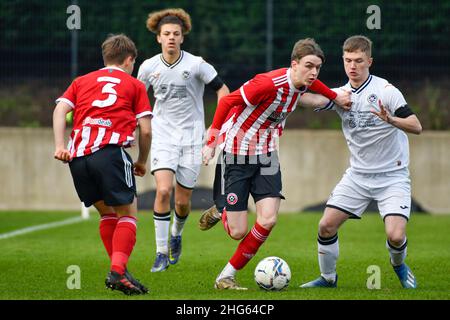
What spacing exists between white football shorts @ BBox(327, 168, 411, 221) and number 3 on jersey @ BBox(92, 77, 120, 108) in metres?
2.08

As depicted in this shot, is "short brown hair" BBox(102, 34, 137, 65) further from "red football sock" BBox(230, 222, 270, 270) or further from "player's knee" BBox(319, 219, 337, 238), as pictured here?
"player's knee" BBox(319, 219, 337, 238)

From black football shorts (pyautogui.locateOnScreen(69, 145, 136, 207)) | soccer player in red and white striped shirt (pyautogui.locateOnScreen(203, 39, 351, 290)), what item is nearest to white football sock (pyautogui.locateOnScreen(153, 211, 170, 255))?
soccer player in red and white striped shirt (pyautogui.locateOnScreen(203, 39, 351, 290))

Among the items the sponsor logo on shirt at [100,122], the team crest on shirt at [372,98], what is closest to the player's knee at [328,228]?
the team crest on shirt at [372,98]

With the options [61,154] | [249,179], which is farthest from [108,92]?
[249,179]

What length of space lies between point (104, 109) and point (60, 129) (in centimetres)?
36

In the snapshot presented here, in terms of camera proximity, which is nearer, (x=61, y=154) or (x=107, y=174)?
(x=61, y=154)

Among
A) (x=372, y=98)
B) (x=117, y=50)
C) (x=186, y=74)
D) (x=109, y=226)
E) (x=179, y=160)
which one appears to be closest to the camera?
(x=117, y=50)

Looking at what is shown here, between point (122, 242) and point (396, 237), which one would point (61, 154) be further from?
point (396, 237)

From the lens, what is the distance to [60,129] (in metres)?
7.25

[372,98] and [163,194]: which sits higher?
[372,98]

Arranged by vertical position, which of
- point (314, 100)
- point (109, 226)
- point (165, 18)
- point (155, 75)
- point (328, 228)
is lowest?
point (328, 228)

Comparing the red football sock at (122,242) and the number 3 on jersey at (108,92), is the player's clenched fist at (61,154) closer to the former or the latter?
the number 3 on jersey at (108,92)

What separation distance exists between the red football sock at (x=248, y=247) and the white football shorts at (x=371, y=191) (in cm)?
67
